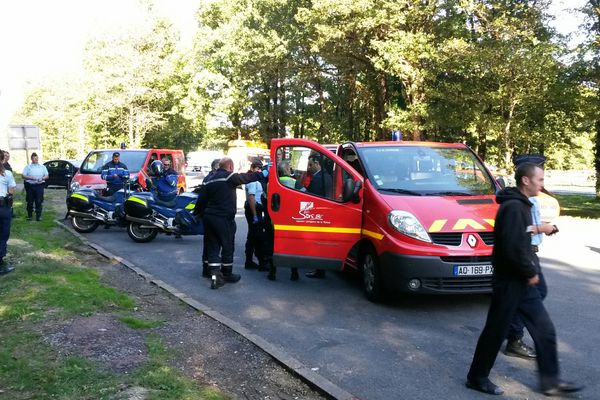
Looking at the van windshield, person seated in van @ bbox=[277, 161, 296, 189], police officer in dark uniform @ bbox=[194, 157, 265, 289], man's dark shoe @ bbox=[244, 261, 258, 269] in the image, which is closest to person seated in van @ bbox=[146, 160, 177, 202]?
man's dark shoe @ bbox=[244, 261, 258, 269]

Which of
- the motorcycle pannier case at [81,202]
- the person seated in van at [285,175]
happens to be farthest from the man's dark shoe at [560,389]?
the motorcycle pannier case at [81,202]

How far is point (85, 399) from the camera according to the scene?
374cm

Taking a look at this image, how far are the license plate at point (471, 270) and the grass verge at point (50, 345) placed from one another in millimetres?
3140

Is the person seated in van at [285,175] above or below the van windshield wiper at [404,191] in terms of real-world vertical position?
above

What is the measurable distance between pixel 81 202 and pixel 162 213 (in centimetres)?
234

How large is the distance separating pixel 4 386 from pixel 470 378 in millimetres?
3499

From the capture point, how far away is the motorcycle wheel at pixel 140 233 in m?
11.5

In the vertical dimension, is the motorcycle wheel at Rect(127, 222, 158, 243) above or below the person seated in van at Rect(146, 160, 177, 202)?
below

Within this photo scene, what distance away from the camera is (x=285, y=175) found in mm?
7312

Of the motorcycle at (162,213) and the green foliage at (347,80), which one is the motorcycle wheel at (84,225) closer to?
the motorcycle at (162,213)

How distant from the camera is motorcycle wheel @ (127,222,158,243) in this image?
37.8ft

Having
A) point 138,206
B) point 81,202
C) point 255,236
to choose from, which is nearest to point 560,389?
point 255,236

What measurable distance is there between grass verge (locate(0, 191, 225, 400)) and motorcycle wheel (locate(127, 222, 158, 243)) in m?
2.08

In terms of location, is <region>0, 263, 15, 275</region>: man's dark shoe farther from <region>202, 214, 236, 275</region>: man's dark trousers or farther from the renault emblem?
the renault emblem
